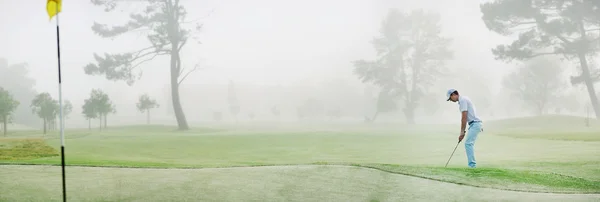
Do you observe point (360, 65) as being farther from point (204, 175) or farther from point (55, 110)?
point (204, 175)

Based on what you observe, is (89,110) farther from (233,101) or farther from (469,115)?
(233,101)

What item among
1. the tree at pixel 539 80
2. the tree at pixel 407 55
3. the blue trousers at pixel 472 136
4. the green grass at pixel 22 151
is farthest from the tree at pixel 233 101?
the blue trousers at pixel 472 136

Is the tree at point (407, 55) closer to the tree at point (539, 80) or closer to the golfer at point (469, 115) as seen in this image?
the tree at point (539, 80)

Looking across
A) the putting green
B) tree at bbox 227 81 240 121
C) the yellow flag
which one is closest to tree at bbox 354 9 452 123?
tree at bbox 227 81 240 121

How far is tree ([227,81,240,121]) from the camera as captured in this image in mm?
97625

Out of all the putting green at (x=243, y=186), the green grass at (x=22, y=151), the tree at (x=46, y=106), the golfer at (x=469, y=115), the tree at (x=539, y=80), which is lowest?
the putting green at (x=243, y=186)

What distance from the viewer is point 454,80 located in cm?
8912

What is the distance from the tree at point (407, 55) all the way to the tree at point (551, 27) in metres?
12.9

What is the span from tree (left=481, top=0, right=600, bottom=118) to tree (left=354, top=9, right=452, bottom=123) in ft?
42.5

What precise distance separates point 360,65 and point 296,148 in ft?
131

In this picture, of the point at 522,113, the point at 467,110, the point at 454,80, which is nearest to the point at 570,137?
the point at 467,110

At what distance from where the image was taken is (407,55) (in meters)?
60.5

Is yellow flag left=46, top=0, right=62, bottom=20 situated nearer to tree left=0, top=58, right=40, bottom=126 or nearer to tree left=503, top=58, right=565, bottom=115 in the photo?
tree left=503, top=58, right=565, bottom=115

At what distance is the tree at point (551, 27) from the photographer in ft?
144
